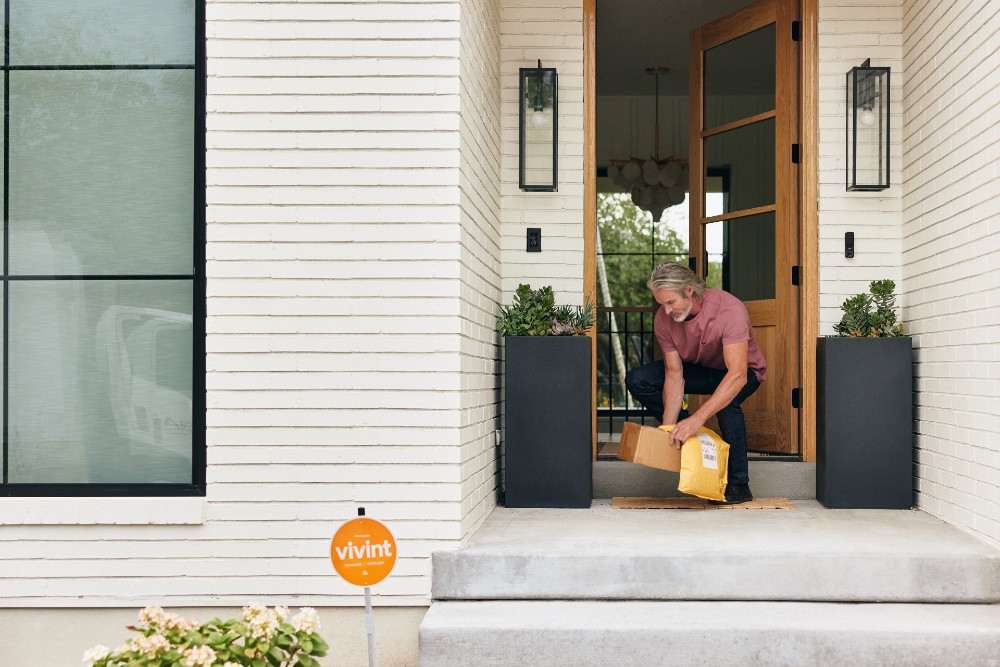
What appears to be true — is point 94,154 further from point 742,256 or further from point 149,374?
A: point 742,256

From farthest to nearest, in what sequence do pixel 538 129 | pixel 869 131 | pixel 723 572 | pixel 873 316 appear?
1. pixel 538 129
2. pixel 869 131
3. pixel 873 316
4. pixel 723 572

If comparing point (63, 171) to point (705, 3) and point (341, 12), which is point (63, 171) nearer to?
point (341, 12)

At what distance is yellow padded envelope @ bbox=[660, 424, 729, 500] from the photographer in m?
3.90

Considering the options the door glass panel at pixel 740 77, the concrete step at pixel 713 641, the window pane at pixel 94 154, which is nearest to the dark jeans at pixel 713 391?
the concrete step at pixel 713 641

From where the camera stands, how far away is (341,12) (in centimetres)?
324

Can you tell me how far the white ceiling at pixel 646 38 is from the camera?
18.5ft

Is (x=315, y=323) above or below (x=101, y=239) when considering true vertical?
below

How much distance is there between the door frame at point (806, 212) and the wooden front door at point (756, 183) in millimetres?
71

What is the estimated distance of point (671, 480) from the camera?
4383 millimetres

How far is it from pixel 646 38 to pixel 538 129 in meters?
2.40

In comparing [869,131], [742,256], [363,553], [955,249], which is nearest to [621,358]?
[742,256]

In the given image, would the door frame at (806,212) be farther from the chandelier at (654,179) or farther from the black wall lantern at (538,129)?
the chandelier at (654,179)

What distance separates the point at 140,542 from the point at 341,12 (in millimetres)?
2032

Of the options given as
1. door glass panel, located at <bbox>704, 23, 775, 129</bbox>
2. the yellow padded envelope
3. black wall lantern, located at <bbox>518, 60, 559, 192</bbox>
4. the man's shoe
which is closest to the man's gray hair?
the yellow padded envelope
